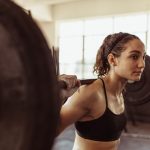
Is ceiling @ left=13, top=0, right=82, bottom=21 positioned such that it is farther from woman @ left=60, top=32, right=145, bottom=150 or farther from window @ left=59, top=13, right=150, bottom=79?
woman @ left=60, top=32, right=145, bottom=150

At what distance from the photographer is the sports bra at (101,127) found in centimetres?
123

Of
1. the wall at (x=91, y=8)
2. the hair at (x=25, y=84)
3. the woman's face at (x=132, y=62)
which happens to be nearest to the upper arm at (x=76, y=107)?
the woman's face at (x=132, y=62)

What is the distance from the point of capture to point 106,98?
4.30 ft

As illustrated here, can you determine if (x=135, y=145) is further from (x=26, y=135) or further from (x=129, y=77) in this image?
(x=26, y=135)

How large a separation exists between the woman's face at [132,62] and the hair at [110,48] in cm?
3

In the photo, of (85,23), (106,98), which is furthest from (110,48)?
(85,23)

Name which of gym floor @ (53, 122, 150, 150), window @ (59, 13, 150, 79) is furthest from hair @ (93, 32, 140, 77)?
window @ (59, 13, 150, 79)

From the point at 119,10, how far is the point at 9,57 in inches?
272

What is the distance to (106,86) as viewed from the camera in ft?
4.50

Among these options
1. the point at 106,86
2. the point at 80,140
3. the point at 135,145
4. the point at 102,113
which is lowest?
the point at 135,145

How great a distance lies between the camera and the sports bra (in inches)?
48.3

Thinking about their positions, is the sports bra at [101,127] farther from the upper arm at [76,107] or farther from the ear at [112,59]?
the ear at [112,59]

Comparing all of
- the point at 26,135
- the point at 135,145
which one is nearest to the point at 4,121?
the point at 26,135

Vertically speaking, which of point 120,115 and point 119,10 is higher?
point 119,10
